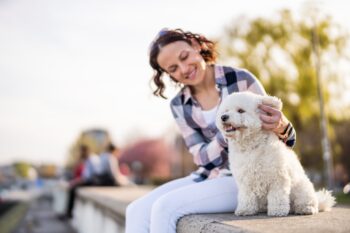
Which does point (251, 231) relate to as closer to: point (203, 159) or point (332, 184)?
point (203, 159)

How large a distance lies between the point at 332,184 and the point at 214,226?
68.8ft

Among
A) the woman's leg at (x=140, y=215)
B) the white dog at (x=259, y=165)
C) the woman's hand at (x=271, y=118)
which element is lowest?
the woman's leg at (x=140, y=215)

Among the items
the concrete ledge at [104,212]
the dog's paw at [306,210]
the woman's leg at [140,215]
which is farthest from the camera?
the concrete ledge at [104,212]

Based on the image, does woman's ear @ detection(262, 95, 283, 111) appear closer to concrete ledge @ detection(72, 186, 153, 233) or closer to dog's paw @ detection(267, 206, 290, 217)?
dog's paw @ detection(267, 206, 290, 217)

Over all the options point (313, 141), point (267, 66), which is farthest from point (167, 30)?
point (313, 141)

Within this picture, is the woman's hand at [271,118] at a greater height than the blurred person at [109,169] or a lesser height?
greater

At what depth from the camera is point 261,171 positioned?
2.72 meters

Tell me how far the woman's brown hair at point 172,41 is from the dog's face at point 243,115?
0.85m

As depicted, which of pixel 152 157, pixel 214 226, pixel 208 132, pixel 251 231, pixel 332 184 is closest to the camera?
pixel 251 231

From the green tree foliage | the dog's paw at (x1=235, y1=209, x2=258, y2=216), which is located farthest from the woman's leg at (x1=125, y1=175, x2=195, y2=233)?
the green tree foliage

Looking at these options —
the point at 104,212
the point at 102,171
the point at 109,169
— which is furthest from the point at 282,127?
the point at 102,171

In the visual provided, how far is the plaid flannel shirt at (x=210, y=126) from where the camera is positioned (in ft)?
10.5

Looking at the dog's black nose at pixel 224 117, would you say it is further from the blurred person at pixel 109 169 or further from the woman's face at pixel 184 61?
the blurred person at pixel 109 169

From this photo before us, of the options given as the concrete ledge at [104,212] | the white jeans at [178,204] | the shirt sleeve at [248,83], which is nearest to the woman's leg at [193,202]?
the white jeans at [178,204]
